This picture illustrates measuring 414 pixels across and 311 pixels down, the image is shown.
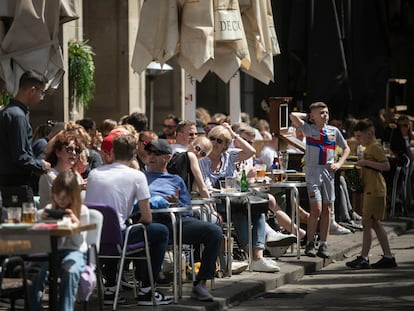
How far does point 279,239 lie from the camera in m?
15.1

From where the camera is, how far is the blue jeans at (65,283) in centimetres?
966

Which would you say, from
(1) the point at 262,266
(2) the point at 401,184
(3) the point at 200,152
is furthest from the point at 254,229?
(2) the point at 401,184

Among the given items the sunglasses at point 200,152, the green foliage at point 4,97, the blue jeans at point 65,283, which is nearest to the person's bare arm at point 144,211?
the blue jeans at point 65,283

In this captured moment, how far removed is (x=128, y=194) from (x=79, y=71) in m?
7.85

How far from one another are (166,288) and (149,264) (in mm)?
1546

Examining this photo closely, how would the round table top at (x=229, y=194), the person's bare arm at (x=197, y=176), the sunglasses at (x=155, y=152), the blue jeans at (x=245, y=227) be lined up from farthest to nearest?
the blue jeans at (x=245, y=227) < the round table top at (x=229, y=194) < the person's bare arm at (x=197, y=176) < the sunglasses at (x=155, y=152)

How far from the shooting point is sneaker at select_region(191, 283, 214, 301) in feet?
38.7

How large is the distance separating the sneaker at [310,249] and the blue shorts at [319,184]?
1.78 feet

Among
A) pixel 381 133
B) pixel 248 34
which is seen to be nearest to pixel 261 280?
pixel 248 34

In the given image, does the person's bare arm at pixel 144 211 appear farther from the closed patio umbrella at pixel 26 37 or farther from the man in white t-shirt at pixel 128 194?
the closed patio umbrella at pixel 26 37

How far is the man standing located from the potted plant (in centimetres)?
722

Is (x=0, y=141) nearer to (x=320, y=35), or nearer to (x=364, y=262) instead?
(x=364, y=262)

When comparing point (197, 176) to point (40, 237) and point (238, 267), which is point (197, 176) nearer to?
point (238, 267)

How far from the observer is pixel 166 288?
12.7 m
